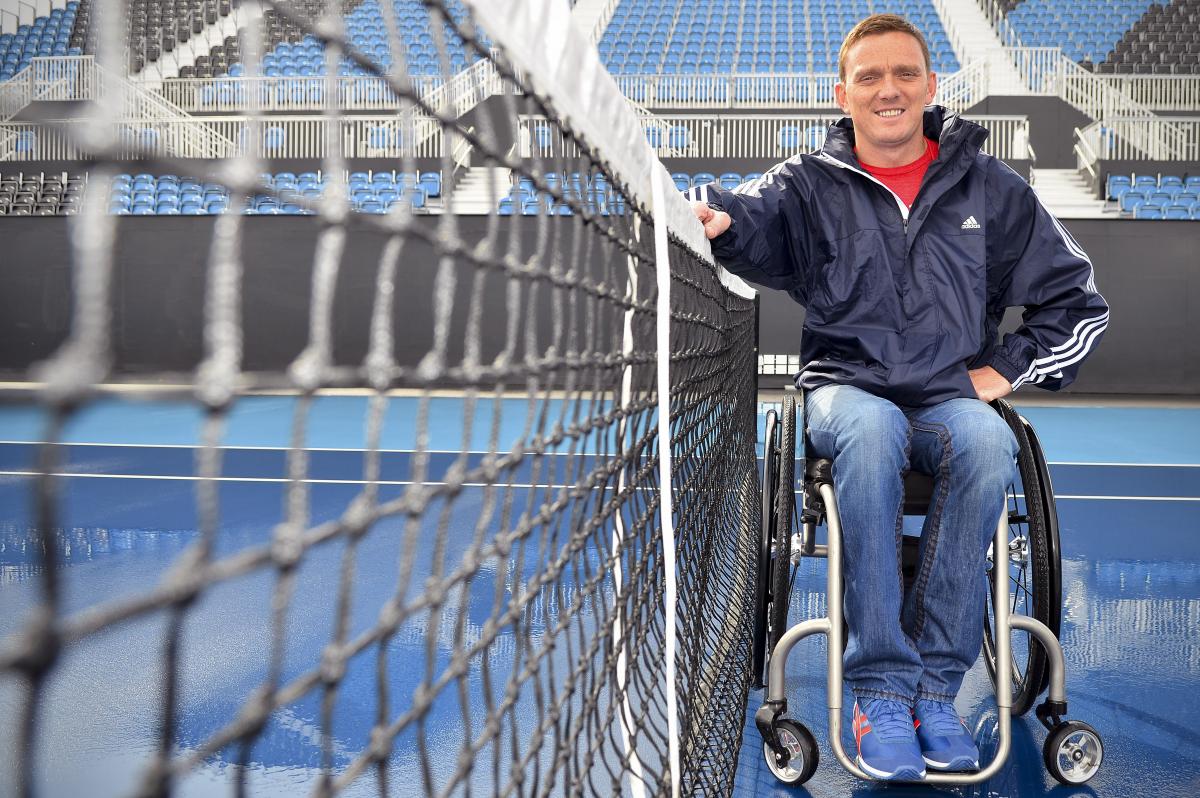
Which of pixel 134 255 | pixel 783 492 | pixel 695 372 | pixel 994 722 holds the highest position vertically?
pixel 134 255

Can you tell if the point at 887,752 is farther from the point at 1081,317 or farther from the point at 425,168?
the point at 425,168

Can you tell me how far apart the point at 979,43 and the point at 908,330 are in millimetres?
16999

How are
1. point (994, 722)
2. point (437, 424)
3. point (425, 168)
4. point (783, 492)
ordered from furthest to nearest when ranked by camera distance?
point (425, 168) → point (437, 424) → point (994, 722) → point (783, 492)

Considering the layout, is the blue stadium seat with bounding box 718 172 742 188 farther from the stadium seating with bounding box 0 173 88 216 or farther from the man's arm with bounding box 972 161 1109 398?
the man's arm with bounding box 972 161 1109 398

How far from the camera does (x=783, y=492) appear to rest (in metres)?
2.26

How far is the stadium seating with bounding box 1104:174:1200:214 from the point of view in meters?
11.4

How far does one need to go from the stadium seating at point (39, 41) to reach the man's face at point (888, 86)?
1724 centimetres

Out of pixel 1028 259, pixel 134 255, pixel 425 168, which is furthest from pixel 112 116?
pixel 425 168

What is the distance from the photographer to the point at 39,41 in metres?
17.7

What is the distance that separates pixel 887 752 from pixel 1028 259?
1.16 meters

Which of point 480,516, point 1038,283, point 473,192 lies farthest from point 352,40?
point 480,516

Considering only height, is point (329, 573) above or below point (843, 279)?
below

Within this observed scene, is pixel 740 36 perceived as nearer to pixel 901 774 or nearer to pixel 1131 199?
pixel 1131 199

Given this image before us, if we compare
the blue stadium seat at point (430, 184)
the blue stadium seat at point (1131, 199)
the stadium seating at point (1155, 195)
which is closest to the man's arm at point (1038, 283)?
the stadium seating at point (1155, 195)
